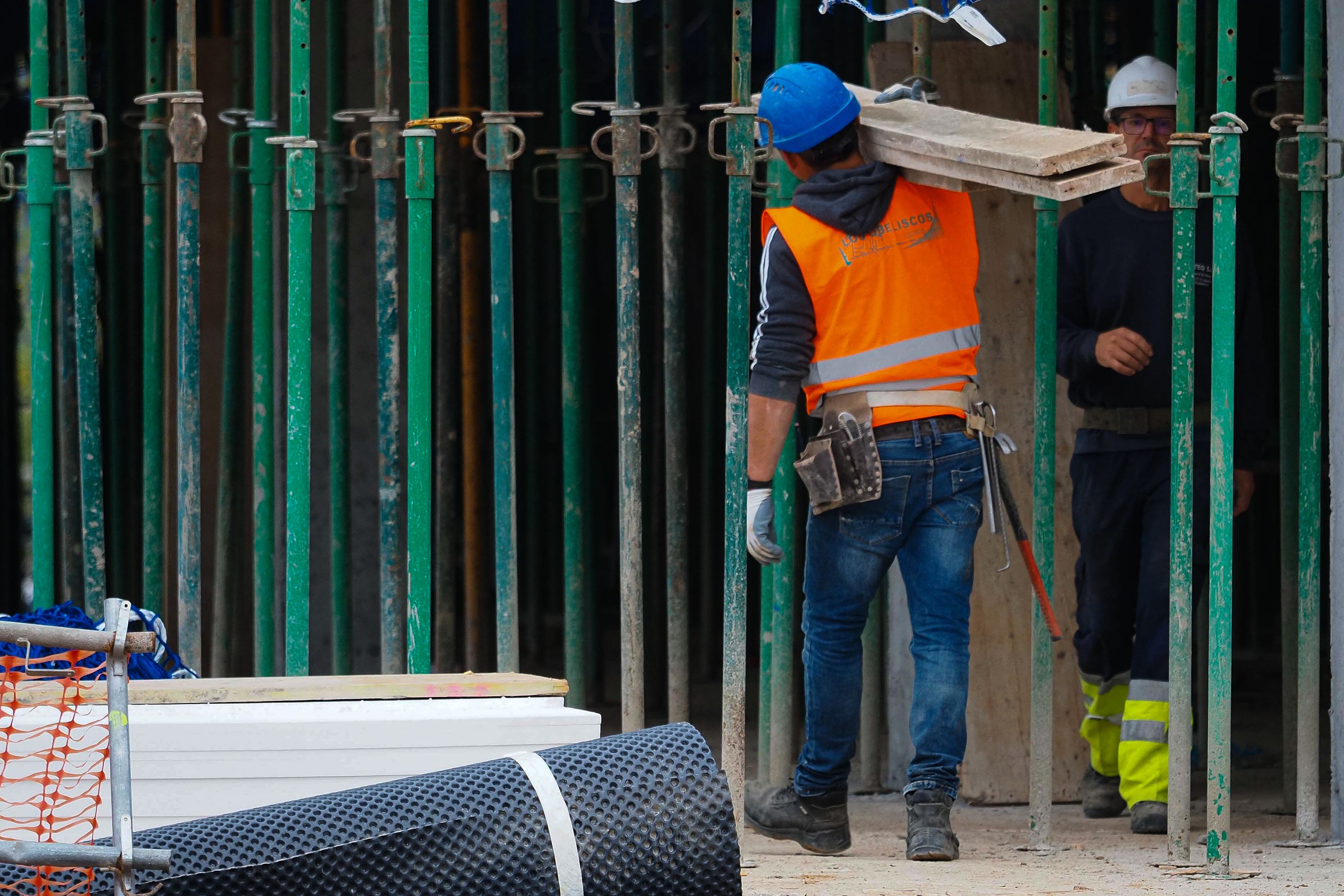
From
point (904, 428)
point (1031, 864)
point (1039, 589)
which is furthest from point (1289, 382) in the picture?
point (1031, 864)

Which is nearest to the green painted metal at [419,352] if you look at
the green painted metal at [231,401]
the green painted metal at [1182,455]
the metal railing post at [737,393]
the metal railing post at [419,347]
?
the metal railing post at [419,347]

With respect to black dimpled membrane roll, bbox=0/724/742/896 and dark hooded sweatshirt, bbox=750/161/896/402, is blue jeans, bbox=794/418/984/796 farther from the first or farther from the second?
black dimpled membrane roll, bbox=0/724/742/896

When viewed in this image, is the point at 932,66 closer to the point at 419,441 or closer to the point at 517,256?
the point at 419,441

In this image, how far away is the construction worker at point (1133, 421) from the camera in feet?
15.9

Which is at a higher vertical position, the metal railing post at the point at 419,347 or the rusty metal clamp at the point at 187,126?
the rusty metal clamp at the point at 187,126

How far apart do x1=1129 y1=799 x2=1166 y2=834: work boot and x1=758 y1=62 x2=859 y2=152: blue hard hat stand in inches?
76.6

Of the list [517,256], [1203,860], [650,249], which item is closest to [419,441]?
[1203,860]

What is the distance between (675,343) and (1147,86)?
146cm

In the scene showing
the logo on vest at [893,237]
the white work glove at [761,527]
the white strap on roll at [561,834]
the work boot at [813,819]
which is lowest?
the work boot at [813,819]

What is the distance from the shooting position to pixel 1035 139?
4.06 metres

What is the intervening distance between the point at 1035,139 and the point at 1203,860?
176 cm

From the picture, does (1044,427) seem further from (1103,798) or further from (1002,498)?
(1103,798)

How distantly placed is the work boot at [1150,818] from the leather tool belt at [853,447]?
1.19m

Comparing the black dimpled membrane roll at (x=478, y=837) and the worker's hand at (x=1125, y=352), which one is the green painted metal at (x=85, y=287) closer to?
the black dimpled membrane roll at (x=478, y=837)
